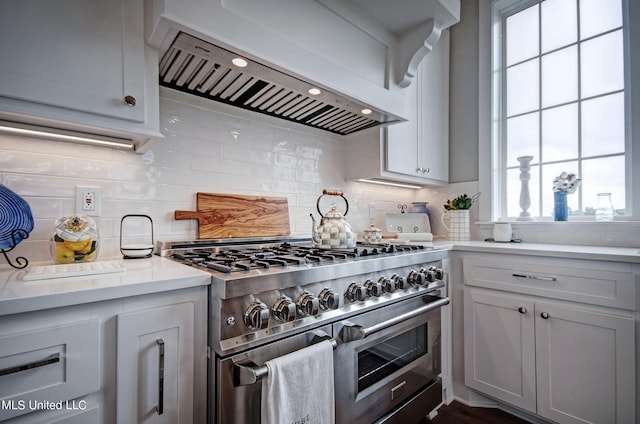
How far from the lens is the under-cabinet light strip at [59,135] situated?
1016 mm

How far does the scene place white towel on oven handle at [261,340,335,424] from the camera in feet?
2.88

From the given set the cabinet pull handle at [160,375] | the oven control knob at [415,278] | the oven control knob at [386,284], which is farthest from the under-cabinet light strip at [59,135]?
the oven control knob at [415,278]

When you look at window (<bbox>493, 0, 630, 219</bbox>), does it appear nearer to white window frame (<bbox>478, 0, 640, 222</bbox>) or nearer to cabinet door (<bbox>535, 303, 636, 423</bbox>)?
white window frame (<bbox>478, 0, 640, 222</bbox>)

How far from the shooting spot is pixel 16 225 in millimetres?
989

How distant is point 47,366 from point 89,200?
2.51 feet

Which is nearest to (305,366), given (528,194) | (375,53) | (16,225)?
(16,225)

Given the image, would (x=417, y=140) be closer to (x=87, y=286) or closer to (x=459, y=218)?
(x=459, y=218)

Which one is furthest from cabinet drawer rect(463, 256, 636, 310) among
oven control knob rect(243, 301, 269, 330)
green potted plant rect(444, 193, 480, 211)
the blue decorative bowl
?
the blue decorative bowl

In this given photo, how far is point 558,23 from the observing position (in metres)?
2.17

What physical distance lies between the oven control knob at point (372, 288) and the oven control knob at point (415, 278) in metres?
0.26

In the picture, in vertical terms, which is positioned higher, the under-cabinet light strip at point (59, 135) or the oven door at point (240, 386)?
the under-cabinet light strip at point (59, 135)

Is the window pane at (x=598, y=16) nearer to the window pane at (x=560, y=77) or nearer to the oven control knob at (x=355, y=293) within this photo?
the window pane at (x=560, y=77)

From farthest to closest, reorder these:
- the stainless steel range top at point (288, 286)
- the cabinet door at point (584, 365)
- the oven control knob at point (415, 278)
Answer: the oven control knob at point (415, 278), the cabinet door at point (584, 365), the stainless steel range top at point (288, 286)

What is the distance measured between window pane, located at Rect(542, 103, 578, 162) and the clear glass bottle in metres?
0.34
